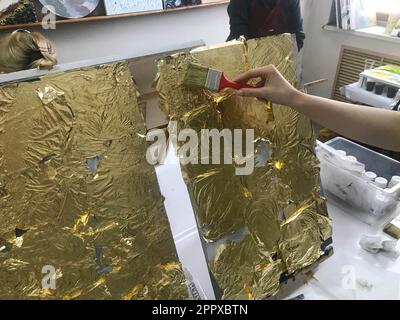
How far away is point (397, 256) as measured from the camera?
0.97 m

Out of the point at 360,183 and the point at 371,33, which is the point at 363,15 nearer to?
the point at 371,33

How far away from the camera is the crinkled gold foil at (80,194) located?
2.02 feet

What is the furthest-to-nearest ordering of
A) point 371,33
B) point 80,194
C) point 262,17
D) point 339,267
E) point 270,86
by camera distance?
point 371,33, point 262,17, point 339,267, point 270,86, point 80,194

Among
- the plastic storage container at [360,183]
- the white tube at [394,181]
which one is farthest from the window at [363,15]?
the white tube at [394,181]

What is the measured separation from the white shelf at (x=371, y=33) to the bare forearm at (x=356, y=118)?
1.44m

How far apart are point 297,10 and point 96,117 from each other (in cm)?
136

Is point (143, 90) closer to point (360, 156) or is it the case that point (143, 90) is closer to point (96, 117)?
point (96, 117)

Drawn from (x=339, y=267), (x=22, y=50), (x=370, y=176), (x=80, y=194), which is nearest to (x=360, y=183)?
(x=370, y=176)

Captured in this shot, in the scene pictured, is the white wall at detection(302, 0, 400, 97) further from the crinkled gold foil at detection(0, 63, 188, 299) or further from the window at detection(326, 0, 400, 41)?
the crinkled gold foil at detection(0, 63, 188, 299)

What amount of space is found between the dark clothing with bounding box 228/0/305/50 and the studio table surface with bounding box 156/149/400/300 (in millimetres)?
930

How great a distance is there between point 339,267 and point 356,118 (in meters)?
0.45

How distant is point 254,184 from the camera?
87cm

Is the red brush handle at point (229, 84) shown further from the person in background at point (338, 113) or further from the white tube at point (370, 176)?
the white tube at point (370, 176)

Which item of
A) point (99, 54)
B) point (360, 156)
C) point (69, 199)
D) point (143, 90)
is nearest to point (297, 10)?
point (360, 156)
